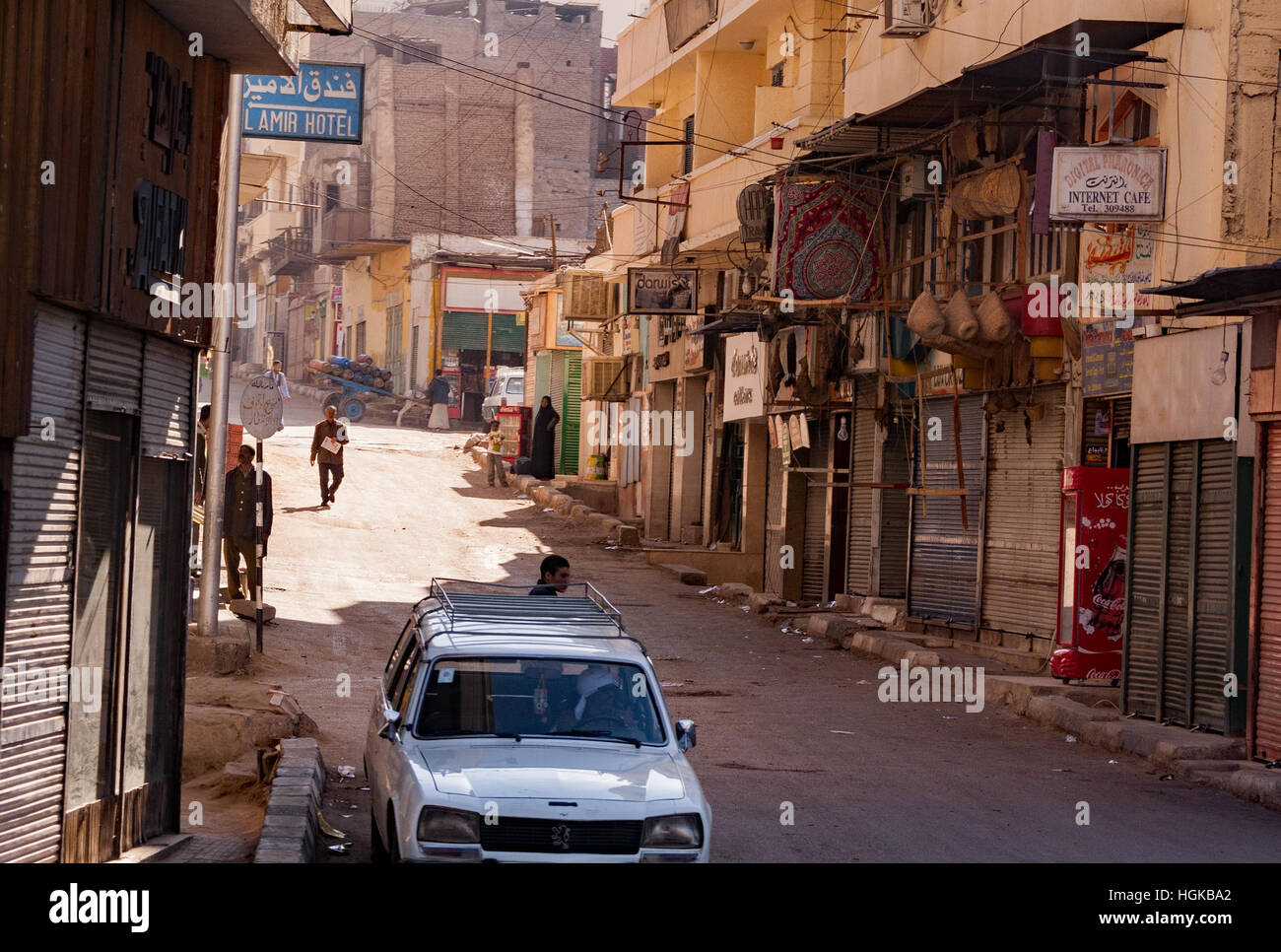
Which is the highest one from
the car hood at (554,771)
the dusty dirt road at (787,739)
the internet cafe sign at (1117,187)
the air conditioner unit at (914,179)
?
the air conditioner unit at (914,179)

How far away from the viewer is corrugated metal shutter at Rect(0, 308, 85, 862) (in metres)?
7.46

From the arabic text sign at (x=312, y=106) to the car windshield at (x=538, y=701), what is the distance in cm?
856

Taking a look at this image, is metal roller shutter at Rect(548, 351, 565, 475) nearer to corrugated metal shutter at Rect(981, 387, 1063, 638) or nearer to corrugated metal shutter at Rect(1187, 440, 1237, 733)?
corrugated metal shutter at Rect(981, 387, 1063, 638)

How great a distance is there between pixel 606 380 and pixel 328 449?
13.0 m

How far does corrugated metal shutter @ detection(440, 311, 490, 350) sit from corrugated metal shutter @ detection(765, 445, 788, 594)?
3108 centimetres

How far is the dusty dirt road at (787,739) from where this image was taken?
1023cm

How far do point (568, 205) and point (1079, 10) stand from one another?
51513mm

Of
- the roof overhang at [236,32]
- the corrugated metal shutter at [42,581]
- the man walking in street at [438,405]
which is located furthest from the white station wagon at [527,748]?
the man walking in street at [438,405]

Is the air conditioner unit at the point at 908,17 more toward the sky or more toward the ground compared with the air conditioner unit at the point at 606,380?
more toward the sky

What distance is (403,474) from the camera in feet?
130

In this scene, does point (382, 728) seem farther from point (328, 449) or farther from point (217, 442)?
point (328, 449)

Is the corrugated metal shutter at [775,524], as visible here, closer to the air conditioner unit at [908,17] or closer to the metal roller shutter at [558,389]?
the air conditioner unit at [908,17]

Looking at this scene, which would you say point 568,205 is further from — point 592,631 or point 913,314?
point 592,631

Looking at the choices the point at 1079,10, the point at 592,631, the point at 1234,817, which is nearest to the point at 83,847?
the point at 592,631
